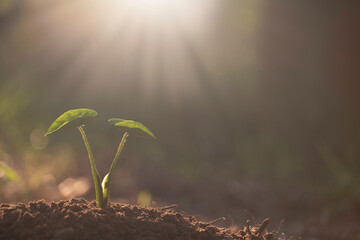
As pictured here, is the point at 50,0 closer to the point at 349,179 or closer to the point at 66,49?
the point at 66,49

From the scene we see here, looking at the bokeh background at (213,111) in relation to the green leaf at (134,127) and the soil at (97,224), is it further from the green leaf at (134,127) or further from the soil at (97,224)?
the green leaf at (134,127)

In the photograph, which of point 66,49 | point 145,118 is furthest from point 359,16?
point 66,49

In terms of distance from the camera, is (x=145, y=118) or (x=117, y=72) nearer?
(x=145, y=118)

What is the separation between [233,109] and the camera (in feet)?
16.9

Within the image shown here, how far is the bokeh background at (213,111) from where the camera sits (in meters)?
3.41

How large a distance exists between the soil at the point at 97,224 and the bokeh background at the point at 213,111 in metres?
1.38

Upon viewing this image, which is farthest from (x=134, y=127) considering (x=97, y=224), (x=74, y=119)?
(x=97, y=224)

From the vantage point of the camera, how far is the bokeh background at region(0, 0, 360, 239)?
3.41 meters

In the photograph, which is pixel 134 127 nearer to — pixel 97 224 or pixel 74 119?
→ pixel 74 119

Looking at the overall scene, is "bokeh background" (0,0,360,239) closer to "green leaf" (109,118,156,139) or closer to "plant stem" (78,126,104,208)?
"plant stem" (78,126,104,208)

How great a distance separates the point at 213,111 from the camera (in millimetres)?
5324

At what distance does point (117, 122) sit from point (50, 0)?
7444 millimetres

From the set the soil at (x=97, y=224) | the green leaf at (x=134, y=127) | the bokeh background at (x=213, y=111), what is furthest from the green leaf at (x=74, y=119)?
the bokeh background at (x=213, y=111)

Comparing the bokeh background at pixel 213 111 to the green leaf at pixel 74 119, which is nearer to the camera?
the green leaf at pixel 74 119
